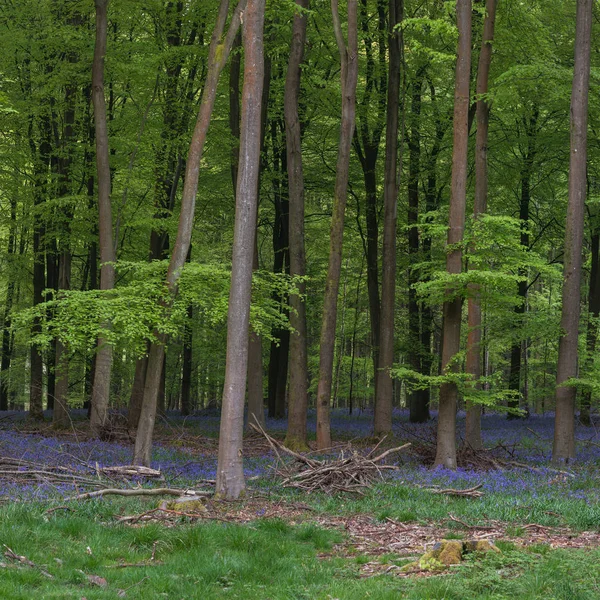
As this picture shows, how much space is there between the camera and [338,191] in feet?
57.6

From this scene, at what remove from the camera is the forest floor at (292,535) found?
686cm

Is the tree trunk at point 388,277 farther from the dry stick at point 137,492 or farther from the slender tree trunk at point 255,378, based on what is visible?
the dry stick at point 137,492

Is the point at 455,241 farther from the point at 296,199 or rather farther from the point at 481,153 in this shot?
the point at 296,199

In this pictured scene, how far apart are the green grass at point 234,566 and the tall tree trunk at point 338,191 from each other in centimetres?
819

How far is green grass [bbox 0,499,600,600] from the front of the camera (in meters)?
6.64

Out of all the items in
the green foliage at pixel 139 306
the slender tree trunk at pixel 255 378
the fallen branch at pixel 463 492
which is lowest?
the fallen branch at pixel 463 492

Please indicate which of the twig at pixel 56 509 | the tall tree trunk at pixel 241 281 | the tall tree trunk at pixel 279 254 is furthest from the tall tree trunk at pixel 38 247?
the twig at pixel 56 509

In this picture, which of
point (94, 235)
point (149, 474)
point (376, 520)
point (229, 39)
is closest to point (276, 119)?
point (94, 235)

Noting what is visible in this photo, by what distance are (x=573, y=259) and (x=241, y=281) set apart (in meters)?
7.87

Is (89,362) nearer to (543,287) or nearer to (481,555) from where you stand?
(481,555)

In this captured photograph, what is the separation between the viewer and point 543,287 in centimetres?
4631

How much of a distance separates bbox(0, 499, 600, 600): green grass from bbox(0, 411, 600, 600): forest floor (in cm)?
2

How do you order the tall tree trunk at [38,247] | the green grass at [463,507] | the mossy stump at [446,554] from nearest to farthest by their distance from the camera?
the mossy stump at [446,554]
the green grass at [463,507]
the tall tree trunk at [38,247]

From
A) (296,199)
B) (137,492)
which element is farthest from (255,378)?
(137,492)
